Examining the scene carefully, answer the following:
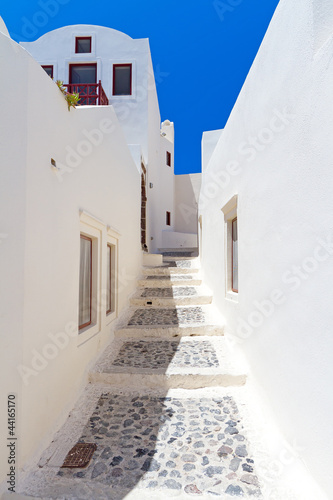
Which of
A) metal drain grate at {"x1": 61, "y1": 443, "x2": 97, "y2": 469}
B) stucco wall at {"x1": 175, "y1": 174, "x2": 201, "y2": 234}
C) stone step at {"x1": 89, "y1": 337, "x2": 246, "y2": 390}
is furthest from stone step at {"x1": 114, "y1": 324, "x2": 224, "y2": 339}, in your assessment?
stucco wall at {"x1": 175, "y1": 174, "x2": 201, "y2": 234}

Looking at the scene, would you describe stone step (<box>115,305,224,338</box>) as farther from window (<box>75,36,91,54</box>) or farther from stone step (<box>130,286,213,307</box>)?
window (<box>75,36,91,54</box>)

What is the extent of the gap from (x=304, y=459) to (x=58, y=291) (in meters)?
2.43

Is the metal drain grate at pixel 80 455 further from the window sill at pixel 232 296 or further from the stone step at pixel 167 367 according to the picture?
the window sill at pixel 232 296

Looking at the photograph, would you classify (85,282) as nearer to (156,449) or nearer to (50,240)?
(50,240)

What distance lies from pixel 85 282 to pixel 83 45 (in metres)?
11.4

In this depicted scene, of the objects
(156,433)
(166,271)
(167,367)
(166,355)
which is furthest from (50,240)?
(166,271)

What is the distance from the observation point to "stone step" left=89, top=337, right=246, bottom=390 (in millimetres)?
3426

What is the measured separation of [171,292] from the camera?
6883mm

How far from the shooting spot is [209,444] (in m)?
2.51

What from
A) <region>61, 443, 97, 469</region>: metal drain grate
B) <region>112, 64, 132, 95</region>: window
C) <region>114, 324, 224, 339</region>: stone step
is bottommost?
<region>61, 443, 97, 469</region>: metal drain grate

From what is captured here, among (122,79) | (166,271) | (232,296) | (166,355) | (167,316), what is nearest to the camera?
(166,355)

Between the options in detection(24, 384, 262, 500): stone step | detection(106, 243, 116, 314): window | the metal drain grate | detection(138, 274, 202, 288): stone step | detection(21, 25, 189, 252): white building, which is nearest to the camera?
detection(24, 384, 262, 500): stone step

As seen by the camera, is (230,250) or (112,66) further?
(112,66)

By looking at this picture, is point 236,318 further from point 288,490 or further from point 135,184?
point 135,184
